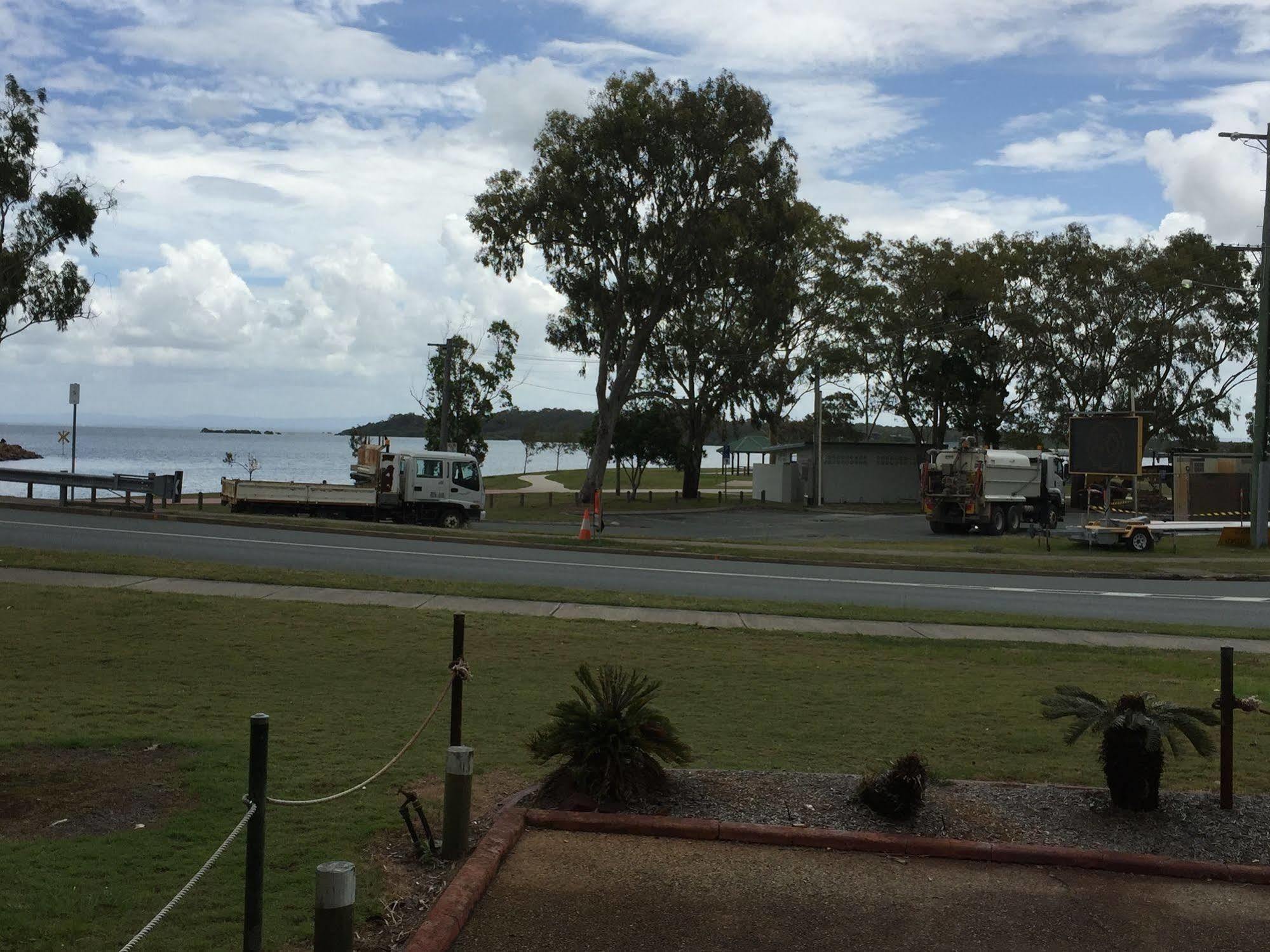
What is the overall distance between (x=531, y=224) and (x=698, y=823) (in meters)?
40.9

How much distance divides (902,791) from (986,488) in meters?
33.2

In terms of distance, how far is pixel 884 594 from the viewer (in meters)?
19.8

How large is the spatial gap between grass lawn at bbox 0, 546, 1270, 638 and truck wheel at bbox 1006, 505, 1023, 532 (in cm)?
2158

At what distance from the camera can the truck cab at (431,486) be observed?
110 ft

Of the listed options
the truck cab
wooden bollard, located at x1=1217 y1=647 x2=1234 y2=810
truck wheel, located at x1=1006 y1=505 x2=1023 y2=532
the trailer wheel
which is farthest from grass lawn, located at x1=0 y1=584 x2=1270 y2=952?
truck wheel, located at x1=1006 y1=505 x2=1023 y2=532

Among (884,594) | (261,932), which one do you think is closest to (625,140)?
(884,594)

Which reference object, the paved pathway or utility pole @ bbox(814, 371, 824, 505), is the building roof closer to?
utility pole @ bbox(814, 371, 824, 505)

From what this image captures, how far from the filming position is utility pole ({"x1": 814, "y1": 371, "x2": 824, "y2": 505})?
53.8 meters

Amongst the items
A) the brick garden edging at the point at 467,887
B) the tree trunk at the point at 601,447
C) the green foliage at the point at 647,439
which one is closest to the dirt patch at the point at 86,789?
the brick garden edging at the point at 467,887

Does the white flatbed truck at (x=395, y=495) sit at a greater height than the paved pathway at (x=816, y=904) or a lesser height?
greater

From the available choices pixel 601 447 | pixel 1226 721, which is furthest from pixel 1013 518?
pixel 1226 721

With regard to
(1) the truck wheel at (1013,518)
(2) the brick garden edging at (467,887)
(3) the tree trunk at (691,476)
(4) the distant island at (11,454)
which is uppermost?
(4) the distant island at (11,454)

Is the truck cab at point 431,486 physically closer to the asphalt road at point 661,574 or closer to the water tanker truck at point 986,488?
the asphalt road at point 661,574

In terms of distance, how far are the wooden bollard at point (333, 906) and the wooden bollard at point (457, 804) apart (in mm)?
1534
